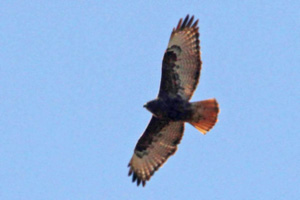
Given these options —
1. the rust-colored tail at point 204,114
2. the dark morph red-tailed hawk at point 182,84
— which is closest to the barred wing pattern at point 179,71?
the dark morph red-tailed hawk at point 182,84

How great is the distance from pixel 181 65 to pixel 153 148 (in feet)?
6.96

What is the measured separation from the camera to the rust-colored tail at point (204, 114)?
48.7ft

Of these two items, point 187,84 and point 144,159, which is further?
point 144,159

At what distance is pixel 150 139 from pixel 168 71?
1.75m

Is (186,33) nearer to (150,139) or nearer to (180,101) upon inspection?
(180,101)

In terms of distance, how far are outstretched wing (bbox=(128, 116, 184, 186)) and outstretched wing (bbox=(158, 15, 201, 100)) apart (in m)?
0.97

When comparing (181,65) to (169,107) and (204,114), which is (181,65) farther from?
(204,114)

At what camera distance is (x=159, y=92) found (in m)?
15.6

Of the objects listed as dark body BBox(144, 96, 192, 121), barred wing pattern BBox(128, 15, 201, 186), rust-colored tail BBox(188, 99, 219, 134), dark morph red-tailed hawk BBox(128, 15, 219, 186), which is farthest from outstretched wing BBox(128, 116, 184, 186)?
rust-colored tail BBox(188, 99, 219, 134)

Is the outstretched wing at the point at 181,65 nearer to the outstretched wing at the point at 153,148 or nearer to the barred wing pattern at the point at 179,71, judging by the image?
the barred wing pattern at the point at 179,71

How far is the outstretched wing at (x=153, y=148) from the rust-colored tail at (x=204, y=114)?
37.2 inches

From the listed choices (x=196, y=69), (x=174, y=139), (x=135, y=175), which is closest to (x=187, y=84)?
(x=196, y=69)

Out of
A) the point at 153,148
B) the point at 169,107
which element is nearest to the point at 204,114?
the point at 169,107

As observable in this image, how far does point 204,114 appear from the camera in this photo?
15.0 meters
